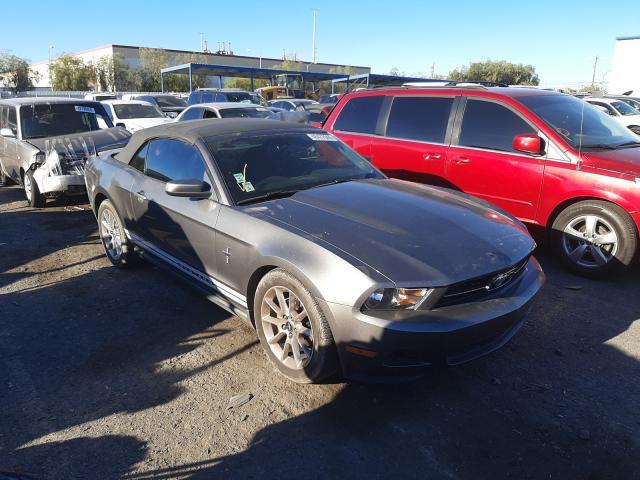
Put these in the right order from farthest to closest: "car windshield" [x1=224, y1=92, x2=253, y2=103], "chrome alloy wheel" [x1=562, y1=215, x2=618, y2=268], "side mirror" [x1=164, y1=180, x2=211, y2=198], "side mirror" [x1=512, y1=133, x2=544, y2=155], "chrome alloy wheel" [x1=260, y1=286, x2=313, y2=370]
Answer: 1. "car windshield" [x1=224, y1=92, x2=253, y2=103]
2. "side mirror" [x1=512, y1=133, x2=544, y2=155]
3. "chrome alloy wheel" [x1=562, y1=215, x2=618, y2=268]
4. "side mirror" [x1=164, y1=180, x2=211, y2=198]
5. "chrome alloy wheel" [x1=260, y1=286, x2=313, y2=370]

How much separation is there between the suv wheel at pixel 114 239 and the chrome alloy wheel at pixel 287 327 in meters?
2.37

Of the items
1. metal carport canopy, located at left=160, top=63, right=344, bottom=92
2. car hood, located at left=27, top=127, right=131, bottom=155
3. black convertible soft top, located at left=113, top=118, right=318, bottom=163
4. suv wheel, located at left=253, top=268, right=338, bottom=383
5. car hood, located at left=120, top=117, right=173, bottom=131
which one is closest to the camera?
suv wheel, located at left=253, top=268, right=338, bottom=383

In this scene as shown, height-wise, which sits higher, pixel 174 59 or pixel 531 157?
pixel 174 59

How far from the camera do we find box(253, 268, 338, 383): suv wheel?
2.76 metres

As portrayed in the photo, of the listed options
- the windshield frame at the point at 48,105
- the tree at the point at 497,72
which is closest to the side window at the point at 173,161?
the windshield frame at the point at 48,105

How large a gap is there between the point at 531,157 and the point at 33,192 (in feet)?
23.6

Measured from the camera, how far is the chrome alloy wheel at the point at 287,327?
9.66 ft

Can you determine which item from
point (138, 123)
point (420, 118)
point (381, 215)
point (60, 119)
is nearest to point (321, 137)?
point (381, 215)

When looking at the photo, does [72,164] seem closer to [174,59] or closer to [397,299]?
[397,299]

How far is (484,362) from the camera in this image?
331 cm

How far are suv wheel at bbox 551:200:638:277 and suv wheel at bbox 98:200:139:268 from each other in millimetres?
4413

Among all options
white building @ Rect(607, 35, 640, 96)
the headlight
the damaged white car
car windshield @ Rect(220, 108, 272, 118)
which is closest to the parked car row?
the headlight

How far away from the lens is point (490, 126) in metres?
5.43

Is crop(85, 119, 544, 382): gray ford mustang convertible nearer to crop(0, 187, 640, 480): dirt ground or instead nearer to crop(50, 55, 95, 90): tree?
crop(0, 187, 640, 480): dirt ground
